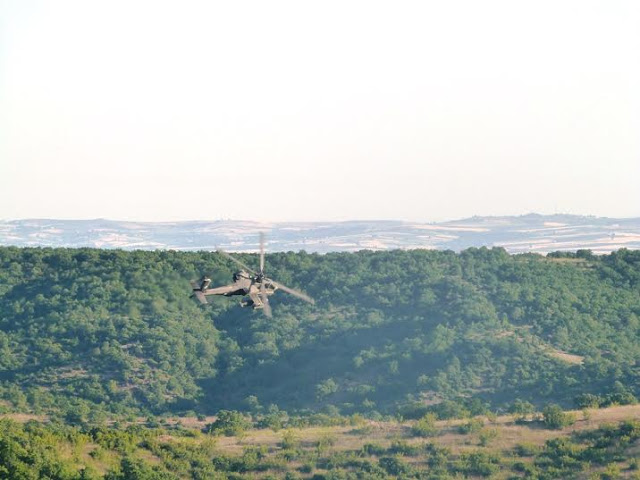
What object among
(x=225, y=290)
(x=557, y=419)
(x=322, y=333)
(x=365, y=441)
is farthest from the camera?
(x=322, y=333)

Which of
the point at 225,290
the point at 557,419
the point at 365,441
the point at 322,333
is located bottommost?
the point at 365,441

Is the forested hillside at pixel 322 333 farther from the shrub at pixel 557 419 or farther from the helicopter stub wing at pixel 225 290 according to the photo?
the helicopter stub wing at pixel 225 290

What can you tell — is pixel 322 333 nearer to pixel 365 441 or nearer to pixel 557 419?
pixel 365 441

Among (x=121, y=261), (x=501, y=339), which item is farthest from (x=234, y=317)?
(x=501, y=339)

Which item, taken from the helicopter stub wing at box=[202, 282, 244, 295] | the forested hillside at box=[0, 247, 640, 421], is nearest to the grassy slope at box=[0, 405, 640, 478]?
the helicopter stub wing at box=[202, 282, 244, 295]

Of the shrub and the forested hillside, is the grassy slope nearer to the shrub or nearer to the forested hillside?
the shrub

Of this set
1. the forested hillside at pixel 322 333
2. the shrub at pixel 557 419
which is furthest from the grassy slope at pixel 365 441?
the forested hillside at pixel 322 333

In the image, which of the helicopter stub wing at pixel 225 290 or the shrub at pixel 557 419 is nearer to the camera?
the helicopter stub wing at pixel 225 290

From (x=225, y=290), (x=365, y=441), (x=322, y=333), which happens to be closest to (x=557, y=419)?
(x=365, y=441)

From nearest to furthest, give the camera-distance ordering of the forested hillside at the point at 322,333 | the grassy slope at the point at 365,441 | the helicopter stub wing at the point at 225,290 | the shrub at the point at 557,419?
the helicopter stub wing at the point at 225,290, the grassy slope at the point at 365,441, the shrub at the point at 557,419, the forested hillside at the point at 322,333

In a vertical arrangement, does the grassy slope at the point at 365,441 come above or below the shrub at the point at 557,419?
below
